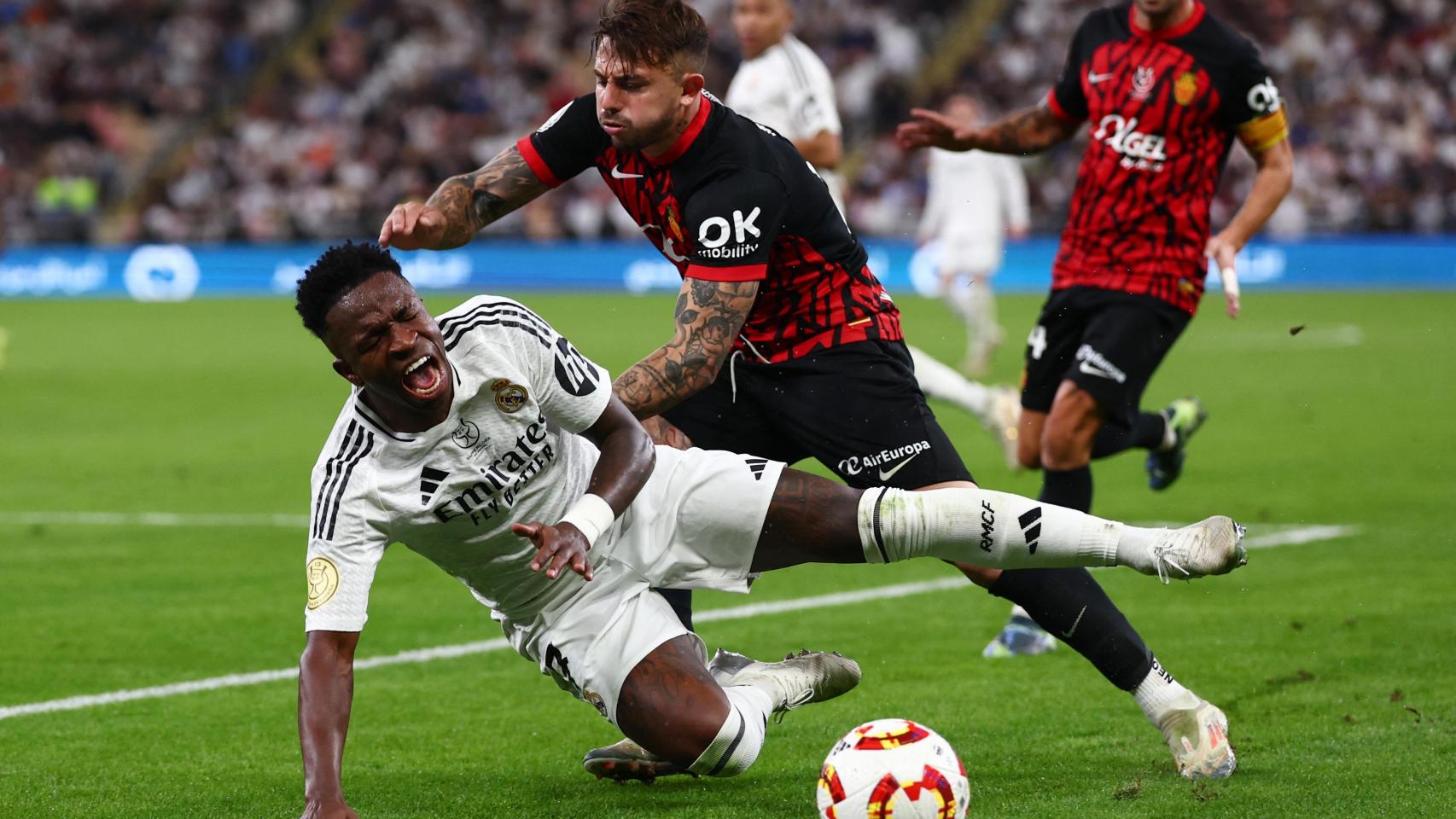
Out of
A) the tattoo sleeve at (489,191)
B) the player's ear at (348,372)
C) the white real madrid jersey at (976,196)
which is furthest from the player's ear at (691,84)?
the white real madrid jersey at (976,196)

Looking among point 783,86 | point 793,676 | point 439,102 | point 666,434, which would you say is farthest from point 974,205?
point 439,102

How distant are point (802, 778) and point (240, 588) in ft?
12.2

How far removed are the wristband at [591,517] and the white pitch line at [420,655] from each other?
2265 millimetres

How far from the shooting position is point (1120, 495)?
993 cm

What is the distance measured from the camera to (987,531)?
438 centimetres

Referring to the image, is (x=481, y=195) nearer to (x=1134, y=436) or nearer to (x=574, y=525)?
(x=574, y=525)

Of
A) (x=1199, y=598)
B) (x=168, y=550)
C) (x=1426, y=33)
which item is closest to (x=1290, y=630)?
(x=1199, y=598)

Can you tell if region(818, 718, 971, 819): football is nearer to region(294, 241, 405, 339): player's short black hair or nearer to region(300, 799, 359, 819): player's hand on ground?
region(300, 799, 359, 819): player's hand on ground

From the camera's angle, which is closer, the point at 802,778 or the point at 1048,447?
the point at 802,778

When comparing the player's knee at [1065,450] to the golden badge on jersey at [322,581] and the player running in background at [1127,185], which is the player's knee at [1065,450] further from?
the golden badge on jersey at [322,581]

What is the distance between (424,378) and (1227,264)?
2880 mm

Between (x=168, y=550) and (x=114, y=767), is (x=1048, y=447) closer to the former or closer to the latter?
(x=114, y=767)

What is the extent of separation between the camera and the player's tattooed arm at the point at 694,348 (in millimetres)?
4688

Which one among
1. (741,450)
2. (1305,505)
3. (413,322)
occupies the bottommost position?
(1305,505)
